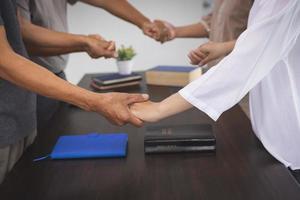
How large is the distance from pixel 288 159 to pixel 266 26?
1.13ft

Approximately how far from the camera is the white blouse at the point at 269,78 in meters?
0.83

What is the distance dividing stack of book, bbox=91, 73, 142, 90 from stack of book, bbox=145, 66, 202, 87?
0.23 ft

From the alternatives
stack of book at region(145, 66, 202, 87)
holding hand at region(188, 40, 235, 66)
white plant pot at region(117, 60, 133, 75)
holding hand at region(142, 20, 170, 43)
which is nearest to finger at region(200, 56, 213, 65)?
holding hand at region(188, 40, 235, 66)

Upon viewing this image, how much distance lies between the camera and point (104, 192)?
785 millimetres

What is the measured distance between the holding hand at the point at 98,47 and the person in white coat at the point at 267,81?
0.55 m

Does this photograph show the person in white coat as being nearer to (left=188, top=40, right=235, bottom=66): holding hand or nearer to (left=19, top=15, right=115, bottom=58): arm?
(left=188, top=40, right=235, bottom=66): holding hand

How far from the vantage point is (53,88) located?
940 millimetres

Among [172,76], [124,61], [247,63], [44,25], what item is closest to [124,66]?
[124,61]

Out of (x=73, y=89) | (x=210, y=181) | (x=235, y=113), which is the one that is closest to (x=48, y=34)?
(x=73, y=89)

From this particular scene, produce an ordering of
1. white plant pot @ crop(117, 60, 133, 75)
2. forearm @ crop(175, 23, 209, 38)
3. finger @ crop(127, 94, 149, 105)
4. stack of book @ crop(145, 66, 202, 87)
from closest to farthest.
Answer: finger @ crop(127, 94, 149, 105) → stack of book @ crop(145, 66, 202, 87) → white plant pot @ crop(117, 60, 133, 75) → forearm @ crop(175, 23, 209, 38)

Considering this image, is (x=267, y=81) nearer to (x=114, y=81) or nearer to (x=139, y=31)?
(x=114, y=81)

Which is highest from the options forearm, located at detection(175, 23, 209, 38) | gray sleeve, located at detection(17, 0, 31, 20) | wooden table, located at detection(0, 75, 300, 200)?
forearm, located at detection(175, 23, 209, 38)

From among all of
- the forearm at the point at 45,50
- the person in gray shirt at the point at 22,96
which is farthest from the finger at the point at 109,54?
the person in gray shirt at the point at 22,96

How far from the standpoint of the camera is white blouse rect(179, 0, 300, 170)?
0.83 metres
